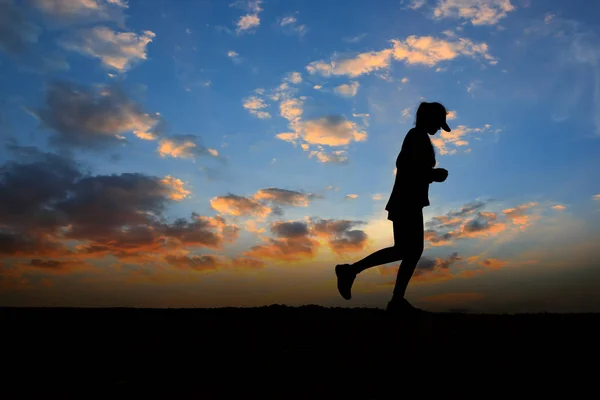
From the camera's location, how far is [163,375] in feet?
11.1

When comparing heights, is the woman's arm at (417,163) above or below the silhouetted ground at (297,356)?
above

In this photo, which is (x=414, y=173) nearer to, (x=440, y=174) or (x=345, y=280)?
(x=440, y=174)

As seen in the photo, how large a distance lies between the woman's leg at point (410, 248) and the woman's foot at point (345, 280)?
0.67 metres

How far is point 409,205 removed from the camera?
6.18 metres

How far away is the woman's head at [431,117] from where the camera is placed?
643 centimetres

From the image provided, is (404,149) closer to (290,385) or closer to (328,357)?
(328,357)

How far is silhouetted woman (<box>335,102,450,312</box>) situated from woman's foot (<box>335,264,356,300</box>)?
397 millimetres

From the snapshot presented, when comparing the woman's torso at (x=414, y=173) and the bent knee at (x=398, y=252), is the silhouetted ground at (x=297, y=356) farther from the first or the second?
the woman's torso at (x=414, y=173)

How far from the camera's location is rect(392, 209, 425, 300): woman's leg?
20.3ft

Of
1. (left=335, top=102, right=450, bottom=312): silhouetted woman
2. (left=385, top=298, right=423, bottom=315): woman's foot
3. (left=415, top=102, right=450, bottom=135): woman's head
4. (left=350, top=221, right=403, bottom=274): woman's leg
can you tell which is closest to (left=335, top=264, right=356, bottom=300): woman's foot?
(left=350, top=221, right=403, bottom=274): woman's leg

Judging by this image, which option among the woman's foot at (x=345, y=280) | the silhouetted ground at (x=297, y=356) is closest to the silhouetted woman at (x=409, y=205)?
the woman's foot at (x=345, y=280)

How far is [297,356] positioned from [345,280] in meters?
2.89

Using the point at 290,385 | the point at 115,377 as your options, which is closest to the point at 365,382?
the point at 290,385

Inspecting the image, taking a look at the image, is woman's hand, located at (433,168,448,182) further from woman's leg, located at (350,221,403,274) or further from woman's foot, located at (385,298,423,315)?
woman's foot, located at (385,298,423,315)
